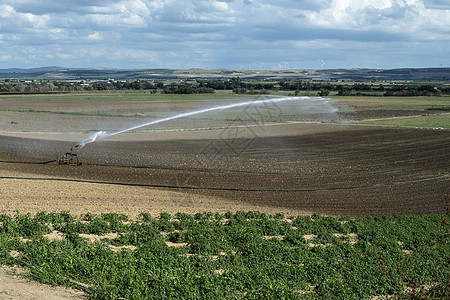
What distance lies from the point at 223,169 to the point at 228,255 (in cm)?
1768

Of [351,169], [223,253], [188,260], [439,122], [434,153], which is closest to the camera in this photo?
[188,260]

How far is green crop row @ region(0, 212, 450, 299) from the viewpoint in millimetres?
10797

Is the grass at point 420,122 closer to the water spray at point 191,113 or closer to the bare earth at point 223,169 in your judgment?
the bare earth at point 223,169

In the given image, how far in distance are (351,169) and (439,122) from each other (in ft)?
117

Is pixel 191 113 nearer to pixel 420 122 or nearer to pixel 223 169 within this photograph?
pixel 223 169

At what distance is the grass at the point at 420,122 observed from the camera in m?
59.0

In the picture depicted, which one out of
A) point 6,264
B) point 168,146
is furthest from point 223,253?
point 168,146

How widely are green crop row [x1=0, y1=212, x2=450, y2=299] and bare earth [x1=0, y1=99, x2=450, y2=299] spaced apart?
4.90ft

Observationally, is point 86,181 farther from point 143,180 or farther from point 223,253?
point 223,253

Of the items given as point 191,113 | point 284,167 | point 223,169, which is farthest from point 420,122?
point 223,169

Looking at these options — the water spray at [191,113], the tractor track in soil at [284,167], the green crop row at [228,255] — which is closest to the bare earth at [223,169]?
the tractor track in soil at [284,167]

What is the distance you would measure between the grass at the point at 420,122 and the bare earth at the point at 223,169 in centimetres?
555

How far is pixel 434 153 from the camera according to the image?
39.0 metres

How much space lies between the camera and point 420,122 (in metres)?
62.1
